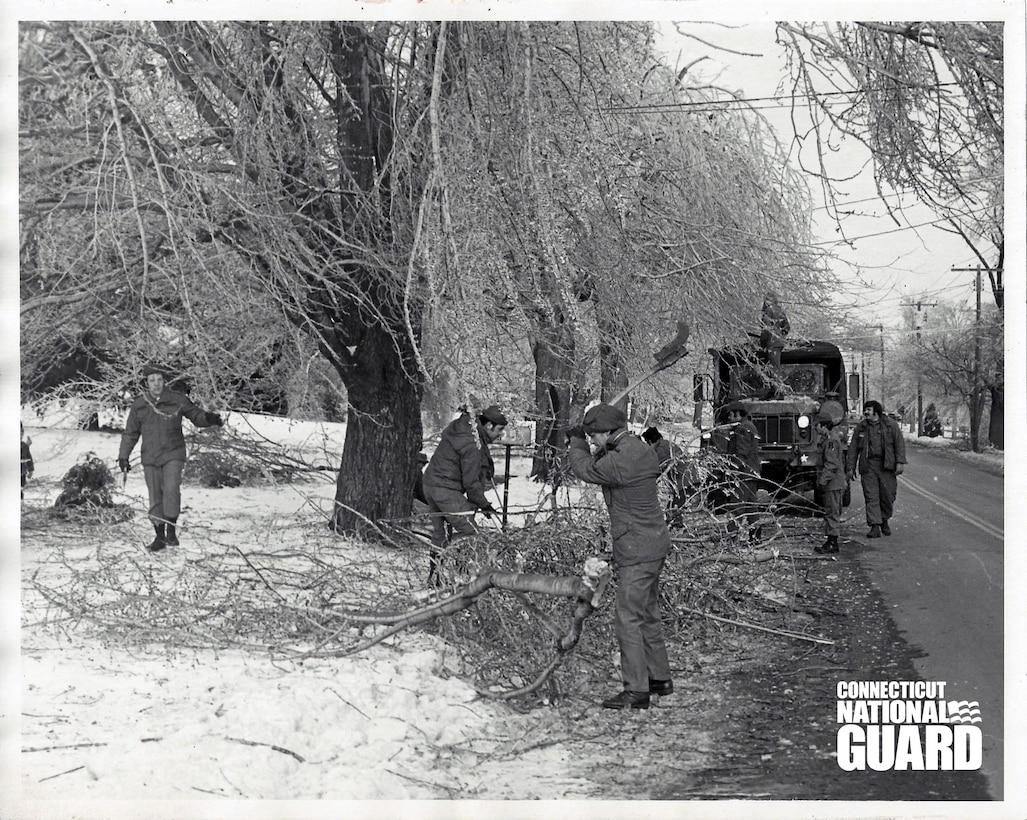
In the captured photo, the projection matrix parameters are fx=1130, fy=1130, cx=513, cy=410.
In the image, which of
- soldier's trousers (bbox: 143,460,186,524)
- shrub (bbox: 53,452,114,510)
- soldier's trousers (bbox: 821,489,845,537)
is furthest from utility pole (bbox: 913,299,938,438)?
shrub (bbox: 53,452,114,510)

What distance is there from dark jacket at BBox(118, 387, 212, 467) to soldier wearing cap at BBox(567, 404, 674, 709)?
4.90m

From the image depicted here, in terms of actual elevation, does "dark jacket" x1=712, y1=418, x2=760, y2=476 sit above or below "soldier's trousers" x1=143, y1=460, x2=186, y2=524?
above

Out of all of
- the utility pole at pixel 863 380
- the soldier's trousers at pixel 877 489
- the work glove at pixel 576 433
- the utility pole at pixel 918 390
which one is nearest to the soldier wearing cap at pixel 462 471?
the work glove at pixel 576 433

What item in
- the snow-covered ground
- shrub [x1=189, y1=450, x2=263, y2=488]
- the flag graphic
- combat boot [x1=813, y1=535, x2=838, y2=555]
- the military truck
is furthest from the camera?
the military truck

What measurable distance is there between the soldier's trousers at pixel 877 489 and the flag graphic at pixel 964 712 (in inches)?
284

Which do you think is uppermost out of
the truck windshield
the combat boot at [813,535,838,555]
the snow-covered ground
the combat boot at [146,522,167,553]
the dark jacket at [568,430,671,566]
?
the truck windshield

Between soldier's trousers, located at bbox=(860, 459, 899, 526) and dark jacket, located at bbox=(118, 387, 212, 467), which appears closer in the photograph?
dark jacket, located at bbox=(118, 387, 212, 467)

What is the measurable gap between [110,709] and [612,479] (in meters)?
2.99

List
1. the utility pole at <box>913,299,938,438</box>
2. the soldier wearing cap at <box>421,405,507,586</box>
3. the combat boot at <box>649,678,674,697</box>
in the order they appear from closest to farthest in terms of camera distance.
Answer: the combat boot at <box>649,678,674,697</box> → the soldier wearing cap at <box>421,405,507,586</box> → the utility pole at <box>913,299,938,438</box>

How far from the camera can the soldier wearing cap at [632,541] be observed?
643 centimetres

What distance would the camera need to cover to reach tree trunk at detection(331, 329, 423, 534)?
11500 mm

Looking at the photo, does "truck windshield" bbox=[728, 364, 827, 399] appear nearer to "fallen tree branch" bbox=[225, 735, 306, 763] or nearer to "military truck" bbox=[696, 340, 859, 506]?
"military truck" bbox=[696, 340, 859, 506]

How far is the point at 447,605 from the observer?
646cm

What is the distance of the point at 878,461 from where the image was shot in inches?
526
